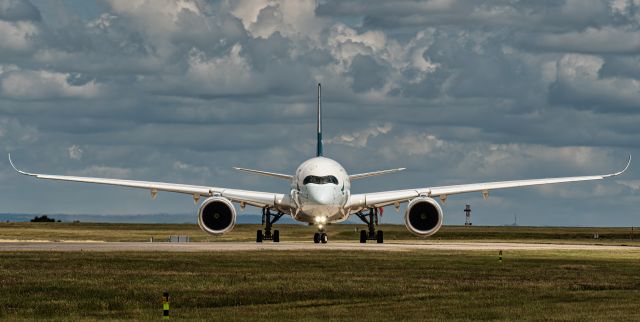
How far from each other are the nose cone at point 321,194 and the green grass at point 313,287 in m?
12.8

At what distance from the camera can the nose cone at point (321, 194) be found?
70250mm

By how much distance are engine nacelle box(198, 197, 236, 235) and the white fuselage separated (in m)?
4.13

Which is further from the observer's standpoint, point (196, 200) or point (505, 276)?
point (196, 200)

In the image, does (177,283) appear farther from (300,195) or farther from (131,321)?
(300,195)

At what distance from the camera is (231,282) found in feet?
133

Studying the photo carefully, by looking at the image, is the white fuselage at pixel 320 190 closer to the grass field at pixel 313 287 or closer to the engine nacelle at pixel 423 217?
the engine nacelle at pixel 423 217

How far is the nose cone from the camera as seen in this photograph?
70.2 metres

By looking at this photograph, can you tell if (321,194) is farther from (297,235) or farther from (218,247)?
(297,235)

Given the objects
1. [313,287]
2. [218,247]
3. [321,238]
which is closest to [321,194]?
[321,238]

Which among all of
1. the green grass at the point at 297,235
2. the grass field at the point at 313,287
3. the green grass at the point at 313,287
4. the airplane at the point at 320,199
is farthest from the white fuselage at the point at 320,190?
the green grass at the point at 297,235

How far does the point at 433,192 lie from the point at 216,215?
15.3 meters

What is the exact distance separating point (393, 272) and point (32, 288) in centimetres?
1403

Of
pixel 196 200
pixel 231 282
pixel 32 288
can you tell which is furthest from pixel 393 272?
pixel 196 200

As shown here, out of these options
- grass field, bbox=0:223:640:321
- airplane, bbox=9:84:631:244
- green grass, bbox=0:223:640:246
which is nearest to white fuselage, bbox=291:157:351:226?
airplane, bbox=9:84:631:244
